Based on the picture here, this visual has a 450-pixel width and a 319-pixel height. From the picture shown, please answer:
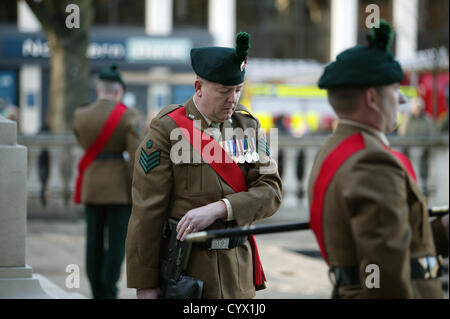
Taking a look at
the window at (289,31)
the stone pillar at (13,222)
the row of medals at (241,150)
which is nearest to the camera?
the row of medals at (241,150)

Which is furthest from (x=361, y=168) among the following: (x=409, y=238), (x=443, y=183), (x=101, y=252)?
(x=443, y=183)

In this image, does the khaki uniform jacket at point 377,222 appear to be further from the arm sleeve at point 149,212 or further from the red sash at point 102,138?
the red sash at point 102,138

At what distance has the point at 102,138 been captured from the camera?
22.4ft

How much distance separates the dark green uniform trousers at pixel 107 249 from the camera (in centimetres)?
661

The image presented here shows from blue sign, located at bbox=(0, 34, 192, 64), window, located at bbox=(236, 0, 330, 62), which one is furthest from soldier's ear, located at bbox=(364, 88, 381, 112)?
window, located at bbox=(236, 0, 330, 62)

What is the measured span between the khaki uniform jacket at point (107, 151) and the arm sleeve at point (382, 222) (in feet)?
13.4

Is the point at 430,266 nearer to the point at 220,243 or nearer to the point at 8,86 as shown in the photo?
the point at 220,243

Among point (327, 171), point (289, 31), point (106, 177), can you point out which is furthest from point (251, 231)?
point (289, 31)

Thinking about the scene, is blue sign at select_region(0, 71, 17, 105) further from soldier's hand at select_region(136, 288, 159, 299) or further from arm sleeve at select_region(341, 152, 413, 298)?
arm sleeve at select_region(341, 152, 413, 298)

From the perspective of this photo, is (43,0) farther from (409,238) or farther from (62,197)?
(409,238)

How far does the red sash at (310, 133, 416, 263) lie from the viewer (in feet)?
9.30

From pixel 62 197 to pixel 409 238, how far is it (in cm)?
1089

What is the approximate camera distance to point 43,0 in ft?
49.9

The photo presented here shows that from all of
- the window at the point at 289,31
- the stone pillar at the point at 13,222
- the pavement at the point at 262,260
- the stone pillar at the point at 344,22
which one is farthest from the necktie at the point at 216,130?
the stone pillar at the point at 344,22
